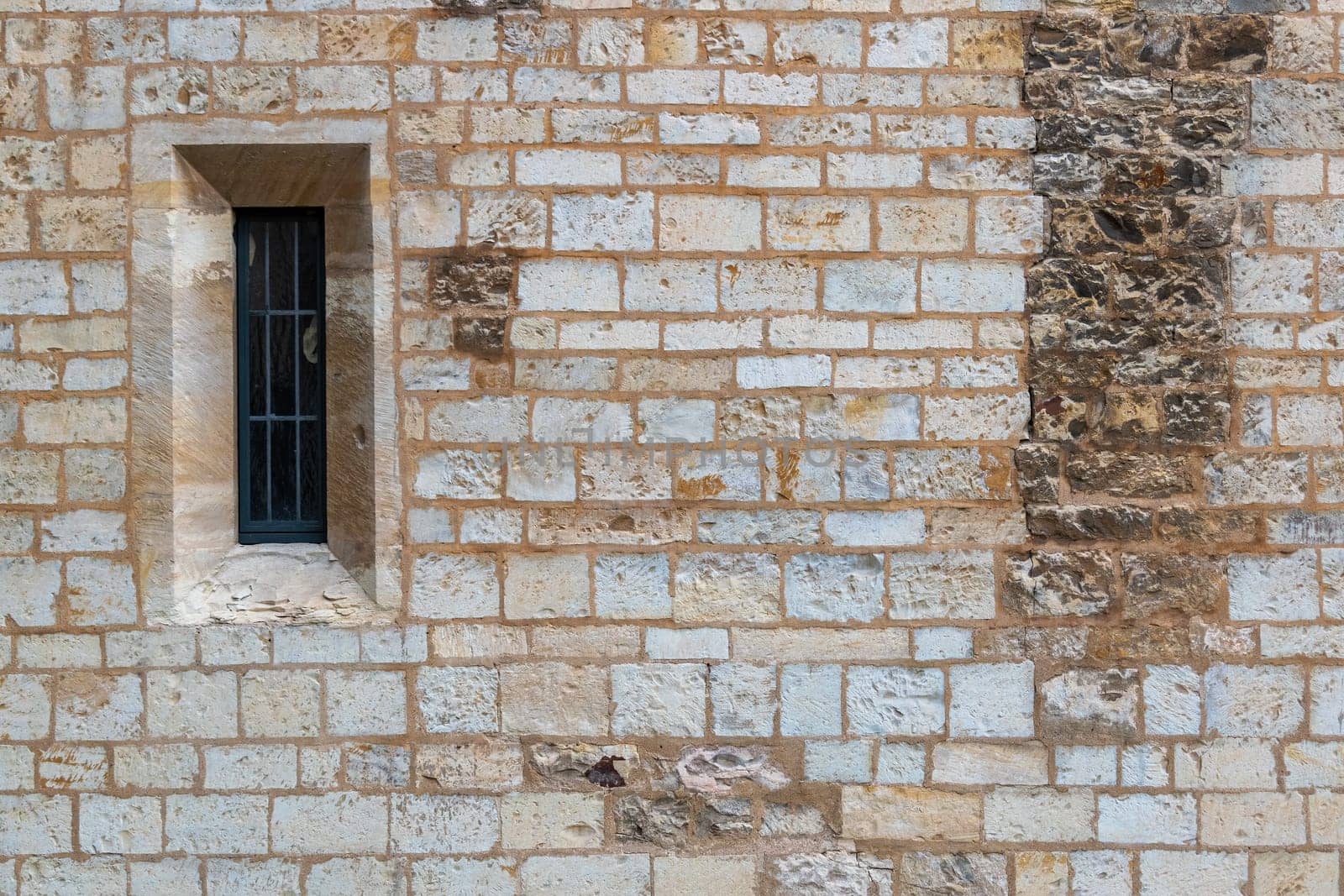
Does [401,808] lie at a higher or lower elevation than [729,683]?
lower

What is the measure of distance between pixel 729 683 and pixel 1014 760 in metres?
1.03

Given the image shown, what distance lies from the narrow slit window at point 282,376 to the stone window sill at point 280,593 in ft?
0.36

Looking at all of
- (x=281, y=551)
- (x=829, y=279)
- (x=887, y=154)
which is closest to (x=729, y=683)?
(x=829, y=279)

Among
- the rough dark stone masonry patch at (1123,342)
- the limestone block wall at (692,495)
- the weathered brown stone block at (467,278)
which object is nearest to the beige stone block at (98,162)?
the limestone block wall at (692,495)

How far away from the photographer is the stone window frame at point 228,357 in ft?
11.4

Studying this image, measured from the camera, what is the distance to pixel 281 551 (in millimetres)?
3652

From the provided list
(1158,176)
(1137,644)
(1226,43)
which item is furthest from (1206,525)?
(1226,43)

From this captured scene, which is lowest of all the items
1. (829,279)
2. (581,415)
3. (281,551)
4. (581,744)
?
(581,744)

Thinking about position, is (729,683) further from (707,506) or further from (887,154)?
(887,154)

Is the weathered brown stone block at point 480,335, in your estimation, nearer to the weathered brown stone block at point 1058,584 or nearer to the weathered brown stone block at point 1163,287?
the weathered brown stone block at point 1058,584

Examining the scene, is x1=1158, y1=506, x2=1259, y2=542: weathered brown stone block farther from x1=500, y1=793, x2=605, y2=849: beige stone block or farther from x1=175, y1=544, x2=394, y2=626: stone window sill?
x1=175, y1=544, x2=394, y2=626: stone window sill

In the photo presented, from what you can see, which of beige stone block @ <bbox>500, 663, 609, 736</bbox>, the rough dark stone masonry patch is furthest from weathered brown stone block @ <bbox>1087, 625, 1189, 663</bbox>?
beige stone block @ <bbox>500, 663, 609, 736</bbox>

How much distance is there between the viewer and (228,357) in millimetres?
3639

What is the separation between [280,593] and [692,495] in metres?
1.51
